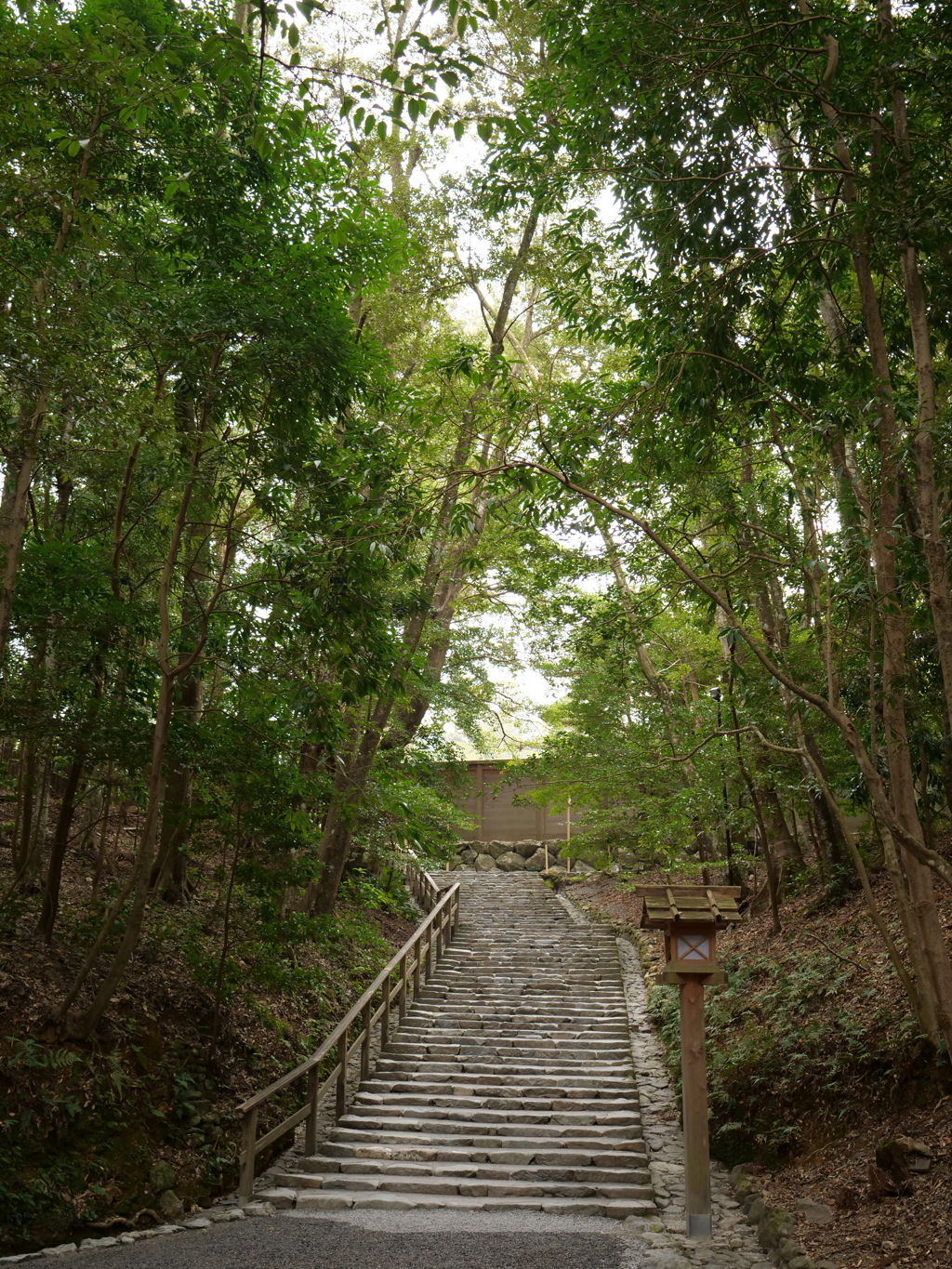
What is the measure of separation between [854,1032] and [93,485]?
329 inches

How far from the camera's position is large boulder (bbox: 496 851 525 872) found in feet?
83.2

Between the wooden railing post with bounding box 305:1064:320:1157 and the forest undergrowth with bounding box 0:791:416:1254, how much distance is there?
0.56 m

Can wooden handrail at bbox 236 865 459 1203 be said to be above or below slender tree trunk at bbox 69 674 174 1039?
below

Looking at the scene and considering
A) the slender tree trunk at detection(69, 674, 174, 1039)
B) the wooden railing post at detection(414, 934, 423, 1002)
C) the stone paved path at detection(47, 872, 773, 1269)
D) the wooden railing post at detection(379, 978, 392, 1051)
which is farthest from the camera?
the wooden railing post at detection(414, 934, 423, 1002)

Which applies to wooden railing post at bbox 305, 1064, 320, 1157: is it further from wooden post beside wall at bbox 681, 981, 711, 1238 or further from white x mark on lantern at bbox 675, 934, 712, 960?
white x mark on lantern at bbox 675, 934, 712, 960

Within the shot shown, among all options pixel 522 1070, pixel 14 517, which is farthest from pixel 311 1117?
pixel 14 517

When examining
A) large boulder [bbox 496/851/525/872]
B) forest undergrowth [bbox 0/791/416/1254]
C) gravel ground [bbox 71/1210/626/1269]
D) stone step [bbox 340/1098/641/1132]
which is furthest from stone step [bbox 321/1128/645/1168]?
large boulder [bbox 496/851/525/872]

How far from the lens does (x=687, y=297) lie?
7219 millimetres

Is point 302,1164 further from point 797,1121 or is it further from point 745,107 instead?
point 745,107

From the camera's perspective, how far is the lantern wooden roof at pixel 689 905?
6625 millimetres

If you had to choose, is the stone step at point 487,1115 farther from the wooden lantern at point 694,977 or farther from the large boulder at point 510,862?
the large boulder at point 510,862

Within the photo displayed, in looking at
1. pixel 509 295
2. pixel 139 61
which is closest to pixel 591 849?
pixel 509 295

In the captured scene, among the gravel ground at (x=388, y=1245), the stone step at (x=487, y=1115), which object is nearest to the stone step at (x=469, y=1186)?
the gravel ground at (x=388, y=1245)

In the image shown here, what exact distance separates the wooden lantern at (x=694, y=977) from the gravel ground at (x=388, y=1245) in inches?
25.4
